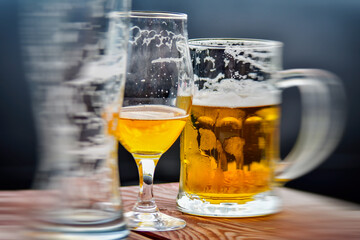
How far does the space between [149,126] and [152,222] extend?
105 mm

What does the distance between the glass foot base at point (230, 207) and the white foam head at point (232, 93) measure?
0.37ft

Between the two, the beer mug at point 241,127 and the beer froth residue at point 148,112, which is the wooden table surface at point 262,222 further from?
the beer froth residue at point 148,112

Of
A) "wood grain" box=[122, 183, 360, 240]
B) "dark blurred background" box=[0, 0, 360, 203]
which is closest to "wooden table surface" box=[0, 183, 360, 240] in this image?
"wood grain" box=[122, 183, 360, 240]

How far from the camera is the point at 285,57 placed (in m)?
2.69

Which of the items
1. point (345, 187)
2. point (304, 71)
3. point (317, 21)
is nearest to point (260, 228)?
point (304, 71)

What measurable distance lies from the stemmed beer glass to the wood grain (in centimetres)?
3

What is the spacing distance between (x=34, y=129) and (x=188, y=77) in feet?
0.79

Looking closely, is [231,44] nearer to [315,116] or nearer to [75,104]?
[315,116]

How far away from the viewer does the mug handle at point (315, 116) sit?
0.74 m

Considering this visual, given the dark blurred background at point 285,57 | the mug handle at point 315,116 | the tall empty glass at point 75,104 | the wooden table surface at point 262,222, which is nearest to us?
the tall empty glass at point 75,104

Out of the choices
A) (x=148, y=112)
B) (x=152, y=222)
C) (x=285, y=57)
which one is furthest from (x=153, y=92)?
(x=285, y=57)

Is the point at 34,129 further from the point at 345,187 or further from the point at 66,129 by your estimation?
the point at 345,187

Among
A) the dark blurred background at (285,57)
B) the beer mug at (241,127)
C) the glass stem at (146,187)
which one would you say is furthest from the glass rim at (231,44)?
the dark blurred background at (285,57)

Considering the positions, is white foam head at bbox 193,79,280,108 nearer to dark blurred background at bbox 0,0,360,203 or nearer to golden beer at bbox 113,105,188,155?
golden beer at bbox 113,105,188,155
